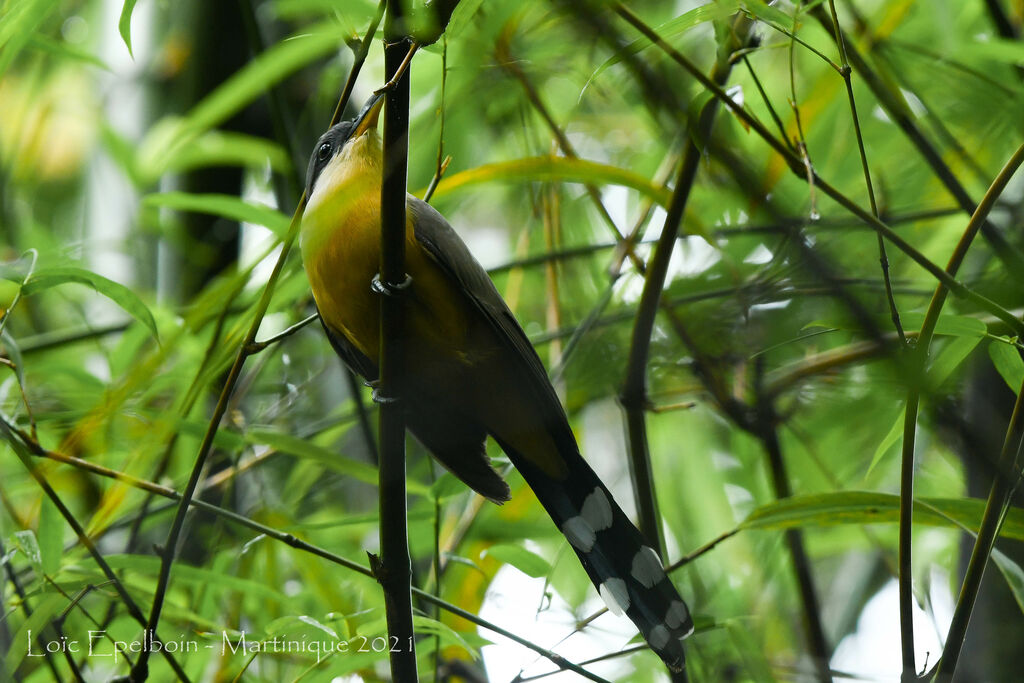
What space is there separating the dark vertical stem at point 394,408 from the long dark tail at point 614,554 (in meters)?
0.54

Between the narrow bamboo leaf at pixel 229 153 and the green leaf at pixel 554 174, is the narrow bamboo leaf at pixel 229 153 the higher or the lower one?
the higher one

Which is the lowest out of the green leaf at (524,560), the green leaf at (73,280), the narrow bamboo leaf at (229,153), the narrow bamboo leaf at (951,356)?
the green leaf at (524,560)

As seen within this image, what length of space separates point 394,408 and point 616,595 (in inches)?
30.7

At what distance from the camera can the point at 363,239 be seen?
2145 millimetres

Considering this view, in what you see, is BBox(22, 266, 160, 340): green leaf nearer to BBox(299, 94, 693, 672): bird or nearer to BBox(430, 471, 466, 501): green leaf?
BBox(299, 94, 693, 672): bird

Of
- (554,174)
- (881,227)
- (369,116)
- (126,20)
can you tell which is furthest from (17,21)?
(881,227)

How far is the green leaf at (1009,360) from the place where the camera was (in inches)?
56.8

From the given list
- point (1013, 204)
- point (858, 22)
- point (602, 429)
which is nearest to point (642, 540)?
point (1013, 204)

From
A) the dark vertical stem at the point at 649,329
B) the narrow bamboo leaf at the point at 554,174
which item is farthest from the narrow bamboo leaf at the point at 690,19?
the narrow bamboo leaf at the point at 554,174

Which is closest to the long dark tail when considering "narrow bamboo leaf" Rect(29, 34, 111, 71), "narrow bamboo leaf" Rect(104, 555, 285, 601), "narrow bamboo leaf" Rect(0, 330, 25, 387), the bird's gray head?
"narrow bamboo leaf" Rect(104, 555, 285, 601)

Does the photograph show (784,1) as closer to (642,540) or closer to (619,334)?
(619,334)

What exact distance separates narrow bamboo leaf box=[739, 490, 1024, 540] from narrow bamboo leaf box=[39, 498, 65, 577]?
1.31 metres

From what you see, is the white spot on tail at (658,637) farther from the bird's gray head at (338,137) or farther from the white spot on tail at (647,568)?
the bird's gray head at (338,137)

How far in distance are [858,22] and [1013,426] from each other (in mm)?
1296
